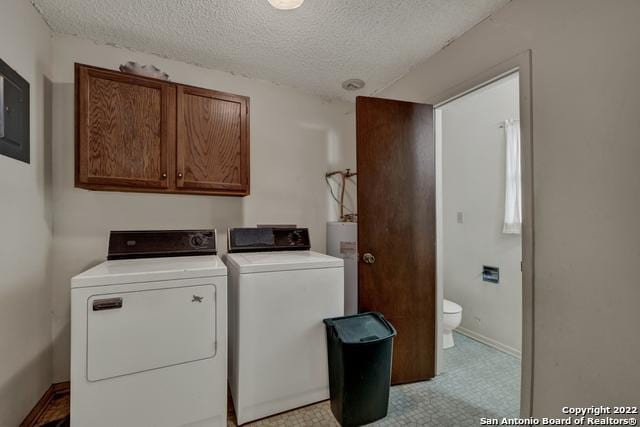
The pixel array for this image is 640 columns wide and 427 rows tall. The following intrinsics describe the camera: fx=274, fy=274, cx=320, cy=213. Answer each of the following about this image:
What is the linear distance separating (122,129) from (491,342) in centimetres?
350

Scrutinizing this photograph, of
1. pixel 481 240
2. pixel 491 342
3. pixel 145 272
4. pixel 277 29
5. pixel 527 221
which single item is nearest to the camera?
pixel 145 272

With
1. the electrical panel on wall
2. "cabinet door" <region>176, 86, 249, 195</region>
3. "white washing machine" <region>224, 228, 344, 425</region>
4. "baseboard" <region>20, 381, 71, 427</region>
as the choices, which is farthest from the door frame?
"baseboard" <region>20, 381, 71, 427</region>

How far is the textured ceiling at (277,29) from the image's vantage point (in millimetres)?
1600

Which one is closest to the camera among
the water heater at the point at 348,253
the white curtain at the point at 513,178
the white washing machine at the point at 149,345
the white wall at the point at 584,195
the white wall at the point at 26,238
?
the white wall at the point at 584,195

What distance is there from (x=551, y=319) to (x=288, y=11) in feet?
7.28

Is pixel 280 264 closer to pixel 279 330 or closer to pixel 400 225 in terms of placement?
pixel 279 330

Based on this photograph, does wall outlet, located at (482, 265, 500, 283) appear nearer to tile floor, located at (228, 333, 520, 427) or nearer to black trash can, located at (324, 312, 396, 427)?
tile floor, located at (228, 333, 520, 427)

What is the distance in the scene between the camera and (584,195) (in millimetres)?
1262

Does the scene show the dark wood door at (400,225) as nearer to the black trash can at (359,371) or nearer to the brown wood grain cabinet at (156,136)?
the black trash can at (359,371)

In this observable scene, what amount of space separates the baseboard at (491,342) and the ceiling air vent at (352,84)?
2.72m

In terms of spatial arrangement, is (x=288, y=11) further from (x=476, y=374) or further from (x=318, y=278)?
(x=476, y=374)

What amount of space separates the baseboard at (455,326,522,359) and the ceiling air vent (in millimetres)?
2720

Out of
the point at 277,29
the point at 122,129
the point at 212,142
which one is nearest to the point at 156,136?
the point at 122,129

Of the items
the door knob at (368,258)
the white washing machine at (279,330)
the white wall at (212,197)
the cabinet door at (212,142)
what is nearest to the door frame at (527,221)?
the door knob at (368,258)
